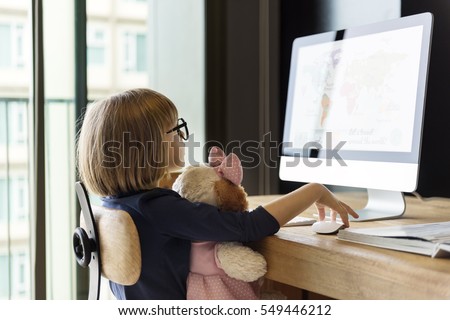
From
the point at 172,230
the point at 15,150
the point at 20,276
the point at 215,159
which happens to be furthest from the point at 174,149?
the point at 20,276

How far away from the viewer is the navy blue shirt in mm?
1194

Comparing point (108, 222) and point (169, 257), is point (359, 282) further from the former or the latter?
point (108, 222)

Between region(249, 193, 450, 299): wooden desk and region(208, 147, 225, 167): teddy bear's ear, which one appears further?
region(208, 147, 225, 167): teddy bear's ear

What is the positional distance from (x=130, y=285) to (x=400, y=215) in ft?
2.26

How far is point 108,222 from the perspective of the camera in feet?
3.96

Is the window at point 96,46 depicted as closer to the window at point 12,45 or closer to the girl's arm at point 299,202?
the window at point 12,45

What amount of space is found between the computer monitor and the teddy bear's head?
1.19ft

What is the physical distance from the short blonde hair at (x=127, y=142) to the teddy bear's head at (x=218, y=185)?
A: 61 mm

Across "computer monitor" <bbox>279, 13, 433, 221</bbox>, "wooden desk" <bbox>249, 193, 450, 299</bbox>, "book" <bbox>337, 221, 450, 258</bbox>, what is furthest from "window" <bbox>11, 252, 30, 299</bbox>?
"book" <bbox>337, 221, 450, 258</bbox>

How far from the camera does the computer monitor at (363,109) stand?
56.7 inches

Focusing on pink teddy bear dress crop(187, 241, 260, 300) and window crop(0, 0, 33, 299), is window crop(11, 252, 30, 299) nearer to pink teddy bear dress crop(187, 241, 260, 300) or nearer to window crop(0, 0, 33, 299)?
window crop(0, 0, 33, 299)

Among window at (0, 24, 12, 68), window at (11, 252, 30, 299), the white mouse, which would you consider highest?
window at (0, 24, 12, 68)

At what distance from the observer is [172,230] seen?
1.20 m
